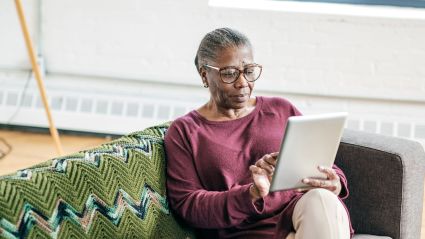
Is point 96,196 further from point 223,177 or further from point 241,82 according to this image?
point 241,82

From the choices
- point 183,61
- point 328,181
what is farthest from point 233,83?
point 183,61

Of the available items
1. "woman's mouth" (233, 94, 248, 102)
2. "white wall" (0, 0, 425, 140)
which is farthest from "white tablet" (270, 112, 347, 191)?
"white wall" (0, 0, 425, 140)

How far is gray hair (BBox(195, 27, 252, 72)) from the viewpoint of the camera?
1.76 metres

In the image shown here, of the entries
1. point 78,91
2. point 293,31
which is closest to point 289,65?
point 293,31

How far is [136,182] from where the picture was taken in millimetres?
1650

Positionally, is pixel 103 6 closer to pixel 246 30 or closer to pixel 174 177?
pixel 246 30

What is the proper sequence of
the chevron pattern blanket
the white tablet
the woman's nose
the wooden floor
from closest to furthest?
the chevron pattern blanket → the white tablet → the woman's nose → the wooden floor

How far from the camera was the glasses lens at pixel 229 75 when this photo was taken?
1.74 m

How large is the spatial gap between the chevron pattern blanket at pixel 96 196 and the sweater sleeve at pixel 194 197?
0.11 ft

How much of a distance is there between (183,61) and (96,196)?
2.18 m

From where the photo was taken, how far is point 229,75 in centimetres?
175

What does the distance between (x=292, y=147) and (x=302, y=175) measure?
124 millimetres

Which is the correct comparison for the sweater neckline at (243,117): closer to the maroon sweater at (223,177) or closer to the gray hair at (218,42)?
the maroon sweater at (223,177)

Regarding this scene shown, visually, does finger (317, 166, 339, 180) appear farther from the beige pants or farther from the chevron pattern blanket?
the chevron pattern blanket
